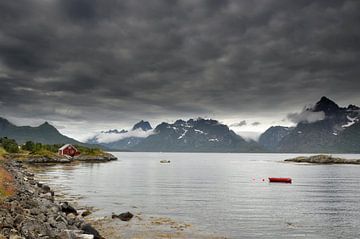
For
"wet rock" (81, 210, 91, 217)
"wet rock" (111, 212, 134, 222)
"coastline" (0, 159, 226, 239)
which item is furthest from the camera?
"wet rock" (81, 210, 91, 217)

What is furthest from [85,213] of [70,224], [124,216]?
[70,224]

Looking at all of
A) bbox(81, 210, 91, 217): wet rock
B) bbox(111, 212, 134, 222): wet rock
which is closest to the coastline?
A: bbox(81, 210, 91, 217): wet rock

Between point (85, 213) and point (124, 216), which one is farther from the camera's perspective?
point (85, 213)

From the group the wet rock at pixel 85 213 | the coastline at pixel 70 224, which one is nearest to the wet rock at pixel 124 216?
the coastline at pixel 70 224

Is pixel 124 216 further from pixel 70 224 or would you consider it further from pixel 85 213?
pixel 70 224

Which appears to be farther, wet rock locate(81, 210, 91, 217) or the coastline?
wet rock locate(81, 210, 91, 217)

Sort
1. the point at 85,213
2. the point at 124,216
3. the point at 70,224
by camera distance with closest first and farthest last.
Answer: the point at 70,224, the point at 124,216, the point at 85,213

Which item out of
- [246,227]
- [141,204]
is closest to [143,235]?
[246,227]

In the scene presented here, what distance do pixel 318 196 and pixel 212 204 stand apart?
28769 millimetres

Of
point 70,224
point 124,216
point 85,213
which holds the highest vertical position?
point 70,224

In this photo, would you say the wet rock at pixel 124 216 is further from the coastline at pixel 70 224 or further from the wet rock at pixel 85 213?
the wet rock at pixel 85 213

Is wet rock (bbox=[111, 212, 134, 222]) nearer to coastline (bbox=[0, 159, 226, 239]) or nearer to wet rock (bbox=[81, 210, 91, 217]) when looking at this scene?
coastline (bbox=[0, 159, 226, 239])

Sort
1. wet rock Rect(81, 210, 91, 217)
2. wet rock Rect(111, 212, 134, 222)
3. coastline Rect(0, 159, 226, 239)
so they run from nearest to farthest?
coastline Rect(0, 159, 226, 239) → wet rock Rect(111, 212, 134, 222) → wet rock Rect(81, 210, 91, 217)

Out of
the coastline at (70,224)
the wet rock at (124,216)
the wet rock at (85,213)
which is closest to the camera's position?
the coastline at (70,224)
